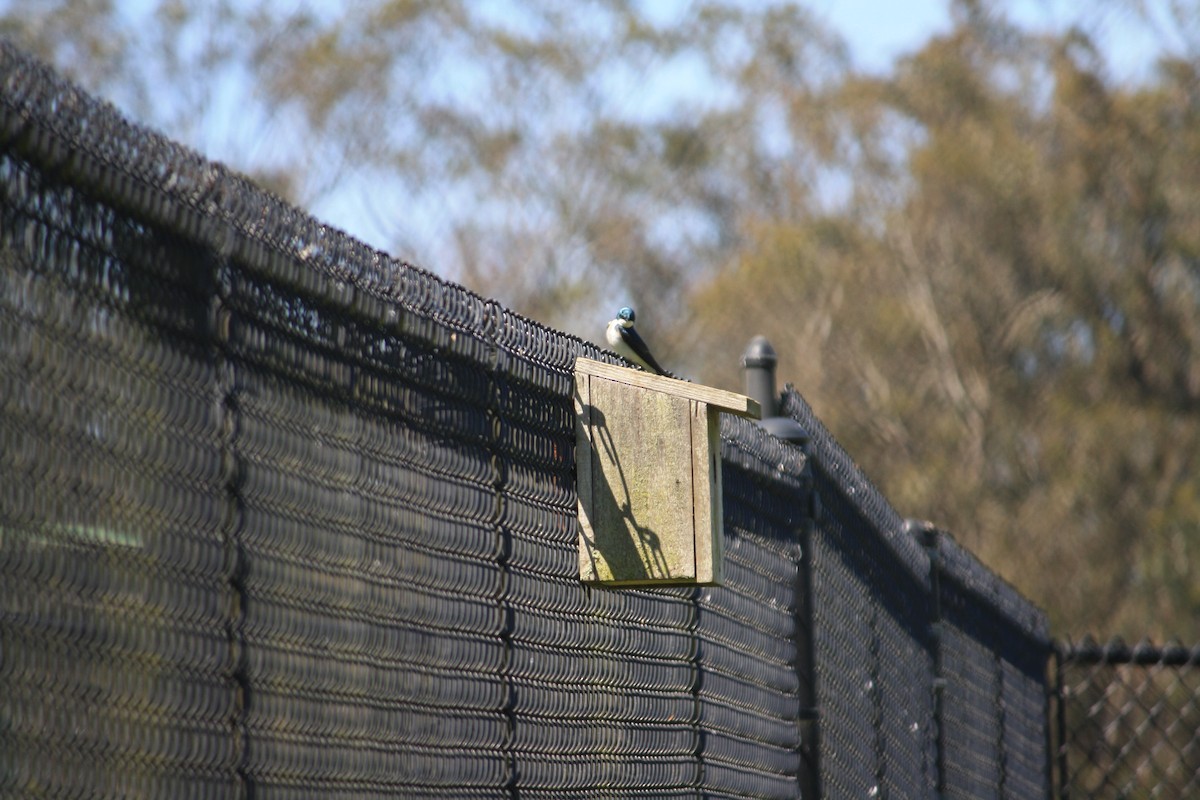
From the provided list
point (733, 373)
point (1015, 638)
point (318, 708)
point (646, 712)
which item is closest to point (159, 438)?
point (318, 708)

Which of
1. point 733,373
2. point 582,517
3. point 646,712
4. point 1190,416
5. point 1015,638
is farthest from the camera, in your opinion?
point 733,373

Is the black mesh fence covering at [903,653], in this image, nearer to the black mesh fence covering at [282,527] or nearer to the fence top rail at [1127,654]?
the fence top rail at [1127,654]

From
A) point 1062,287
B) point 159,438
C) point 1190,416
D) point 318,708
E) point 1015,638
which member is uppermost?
point 1062,287

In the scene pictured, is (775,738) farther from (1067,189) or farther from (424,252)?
(424,252)

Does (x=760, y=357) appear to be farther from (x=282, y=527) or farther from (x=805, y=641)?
(x=282, y=527)

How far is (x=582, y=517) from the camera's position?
9.69 feet

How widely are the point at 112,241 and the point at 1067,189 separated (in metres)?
23.9

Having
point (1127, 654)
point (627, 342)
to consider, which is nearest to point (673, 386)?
point (627, 342)

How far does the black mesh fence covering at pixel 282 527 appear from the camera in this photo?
5.37 ft

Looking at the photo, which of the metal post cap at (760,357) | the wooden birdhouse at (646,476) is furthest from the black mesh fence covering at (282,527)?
the metal post cap at (760,357)

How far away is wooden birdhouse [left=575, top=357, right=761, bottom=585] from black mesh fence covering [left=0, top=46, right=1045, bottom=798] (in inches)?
2.0

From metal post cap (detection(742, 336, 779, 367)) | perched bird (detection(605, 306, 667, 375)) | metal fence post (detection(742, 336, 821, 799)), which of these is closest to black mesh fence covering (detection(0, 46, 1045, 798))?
metal fence post (detection(742, 336, 821, 799))

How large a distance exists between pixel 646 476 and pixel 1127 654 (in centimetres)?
480

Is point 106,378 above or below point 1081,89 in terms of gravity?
below
